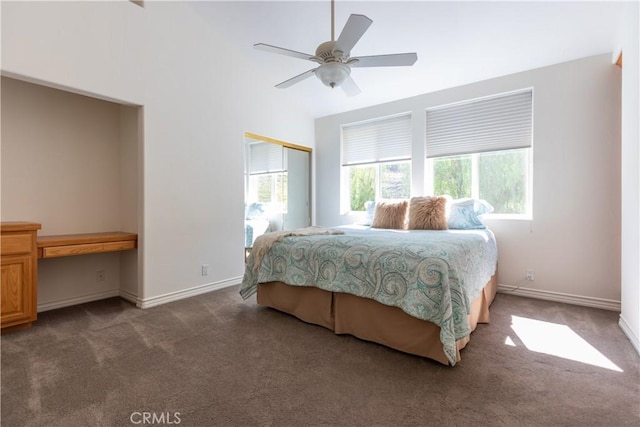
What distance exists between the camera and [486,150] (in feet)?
11.7

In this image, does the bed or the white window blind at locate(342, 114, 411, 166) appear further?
the white window blind at locate(342, 114, 411, 166)

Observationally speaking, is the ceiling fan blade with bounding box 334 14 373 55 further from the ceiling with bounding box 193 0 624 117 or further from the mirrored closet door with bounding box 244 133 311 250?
the mirrored closet door with bounding box 244 133 311 250

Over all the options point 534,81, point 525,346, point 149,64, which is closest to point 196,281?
point 149,64

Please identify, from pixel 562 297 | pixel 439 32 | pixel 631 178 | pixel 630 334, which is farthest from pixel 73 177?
pixel 562 297

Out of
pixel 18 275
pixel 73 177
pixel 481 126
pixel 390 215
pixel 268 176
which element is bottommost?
pixel 18 275

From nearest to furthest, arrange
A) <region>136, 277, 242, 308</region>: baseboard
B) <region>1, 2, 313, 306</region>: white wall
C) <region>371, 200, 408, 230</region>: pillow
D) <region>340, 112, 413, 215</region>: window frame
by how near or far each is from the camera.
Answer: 1. <region>1, 2, 313, 306</region>: white wall
2. <region>136, 277, 242, 308</region>: baseboard
3. <region>371, 200, 408, 230</region>: pillow
4. <region>340, 112, 413, 215</region>: window frame

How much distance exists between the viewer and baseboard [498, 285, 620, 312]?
2.86 metres

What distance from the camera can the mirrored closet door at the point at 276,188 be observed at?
16.1 ft

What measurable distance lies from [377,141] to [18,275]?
4235 mm

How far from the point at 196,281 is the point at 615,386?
138 inches

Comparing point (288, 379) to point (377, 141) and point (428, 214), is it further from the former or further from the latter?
point (377, 141)

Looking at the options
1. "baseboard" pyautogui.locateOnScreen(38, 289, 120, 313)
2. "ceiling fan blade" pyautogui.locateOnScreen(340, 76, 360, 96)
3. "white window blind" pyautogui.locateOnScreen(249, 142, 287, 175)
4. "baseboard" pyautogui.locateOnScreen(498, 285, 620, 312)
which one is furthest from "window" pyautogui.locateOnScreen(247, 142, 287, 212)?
"baseboard" pyautogui.locateOnScreen(498, 285, 620, 312)

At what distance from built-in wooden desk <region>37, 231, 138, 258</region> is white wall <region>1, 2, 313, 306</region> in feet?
0.54

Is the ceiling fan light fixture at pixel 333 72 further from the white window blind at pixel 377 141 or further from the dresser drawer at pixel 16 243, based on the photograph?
the dresser drawer at pixel 16 243
